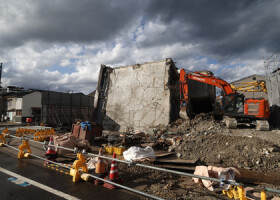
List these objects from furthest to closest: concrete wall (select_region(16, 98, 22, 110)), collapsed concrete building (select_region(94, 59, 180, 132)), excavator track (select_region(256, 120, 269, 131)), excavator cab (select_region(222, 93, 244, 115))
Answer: concrete wall (select_region(16, 98, 22, 110)) → collapsed concrete building (select_region(94, 59, 180, 132)) → excavator cab (select_region(222, 93, 244, 115)) → excavator track (select_region(256, 120, 269, 131))

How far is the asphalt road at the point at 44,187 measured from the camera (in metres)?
3.72

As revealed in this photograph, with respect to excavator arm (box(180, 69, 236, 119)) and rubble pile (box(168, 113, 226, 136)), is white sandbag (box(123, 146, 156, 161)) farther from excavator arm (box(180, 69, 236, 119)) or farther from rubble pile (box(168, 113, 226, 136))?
excavator arm (box(180, 69, 236, 119))

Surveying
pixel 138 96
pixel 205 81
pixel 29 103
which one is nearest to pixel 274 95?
pixel 205 81

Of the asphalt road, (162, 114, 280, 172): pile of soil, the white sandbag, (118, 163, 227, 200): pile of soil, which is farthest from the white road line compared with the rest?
(162, 114, 280, 172): pile of soil

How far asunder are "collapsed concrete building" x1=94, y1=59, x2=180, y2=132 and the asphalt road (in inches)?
343

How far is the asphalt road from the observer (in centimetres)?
372

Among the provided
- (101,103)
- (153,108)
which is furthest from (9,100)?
(153,108)

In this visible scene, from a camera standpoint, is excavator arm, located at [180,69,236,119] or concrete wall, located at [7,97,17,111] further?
concrete wall, located at [7,97,17,111]

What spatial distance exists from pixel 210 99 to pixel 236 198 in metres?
13.1

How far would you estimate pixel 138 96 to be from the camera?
15.1 meters

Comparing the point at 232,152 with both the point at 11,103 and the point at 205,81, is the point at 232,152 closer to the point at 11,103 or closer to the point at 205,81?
the point at 205,81

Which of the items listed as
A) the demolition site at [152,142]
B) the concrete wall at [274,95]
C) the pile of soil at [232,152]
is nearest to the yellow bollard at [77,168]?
the demolition site at [152,142]

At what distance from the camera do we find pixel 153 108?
559 inches

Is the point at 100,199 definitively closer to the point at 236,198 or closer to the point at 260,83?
the point at 236,198
